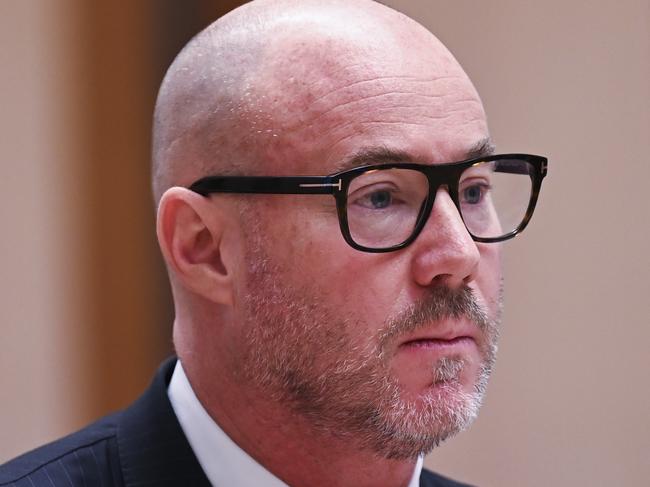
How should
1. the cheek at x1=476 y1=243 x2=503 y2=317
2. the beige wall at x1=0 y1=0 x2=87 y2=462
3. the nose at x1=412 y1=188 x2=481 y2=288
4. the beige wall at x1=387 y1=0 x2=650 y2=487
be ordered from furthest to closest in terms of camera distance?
the beige wall at x1=0 y1=0 x2=87 y2=462, the beige wall at x1=387 y1=0 x2=650 y2=487, the cheek at x1=476 y1=243 x2=503 y2=317, the nose at x1=412 y1=188 x2=481 y2=288

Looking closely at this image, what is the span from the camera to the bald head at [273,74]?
2.15 m

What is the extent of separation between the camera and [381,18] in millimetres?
2283

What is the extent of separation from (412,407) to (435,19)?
2.04 metres

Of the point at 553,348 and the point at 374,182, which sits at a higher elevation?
the point at 374,182

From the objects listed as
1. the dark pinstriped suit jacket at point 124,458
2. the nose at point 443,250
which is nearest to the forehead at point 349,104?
the nose at point 443,250

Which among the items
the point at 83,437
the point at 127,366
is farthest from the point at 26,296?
the point at 83,437

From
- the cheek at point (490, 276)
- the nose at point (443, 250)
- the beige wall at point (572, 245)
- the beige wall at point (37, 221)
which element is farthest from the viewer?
the beige wall at point (37, 221)

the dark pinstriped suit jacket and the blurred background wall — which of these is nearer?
the dark pinstriped suit jacket

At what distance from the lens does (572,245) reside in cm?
360

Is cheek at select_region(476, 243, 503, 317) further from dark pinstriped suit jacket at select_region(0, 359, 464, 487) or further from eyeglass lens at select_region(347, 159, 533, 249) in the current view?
dark pinstriped suit jacket at select_region(0, 359, 464, 487)

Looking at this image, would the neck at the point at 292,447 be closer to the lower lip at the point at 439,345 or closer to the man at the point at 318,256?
the man at the point at 318,256

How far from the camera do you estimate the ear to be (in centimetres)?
224

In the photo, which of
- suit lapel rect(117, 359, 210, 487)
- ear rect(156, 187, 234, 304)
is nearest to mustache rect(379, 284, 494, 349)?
ear rect(156, 187, 234, 304)

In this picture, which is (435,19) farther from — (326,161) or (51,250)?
(326,161)
